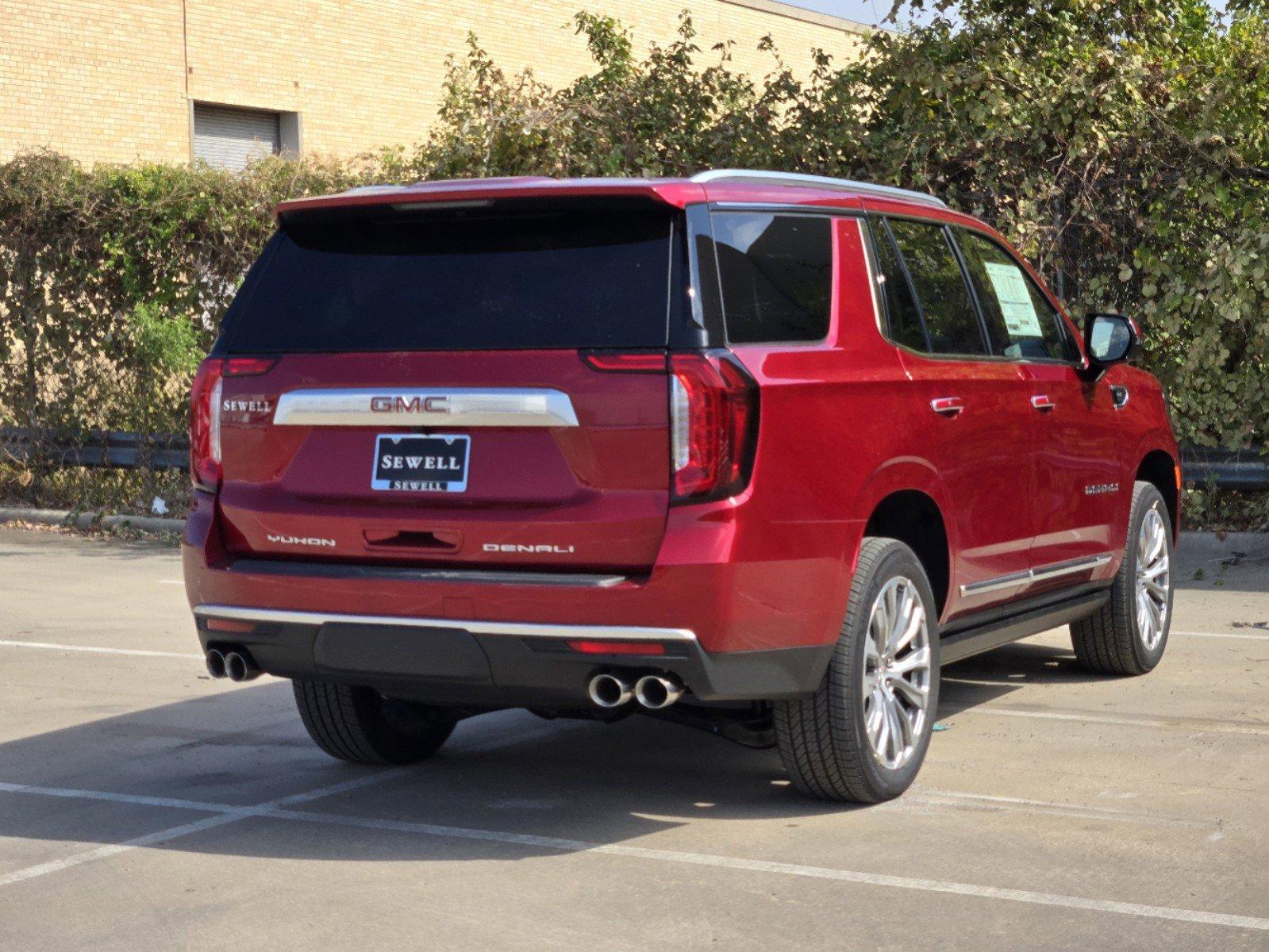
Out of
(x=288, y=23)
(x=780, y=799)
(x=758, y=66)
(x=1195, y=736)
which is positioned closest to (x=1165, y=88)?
(x=1195, y=736)

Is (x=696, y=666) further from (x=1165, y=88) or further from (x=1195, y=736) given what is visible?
(x=1165, y=88)

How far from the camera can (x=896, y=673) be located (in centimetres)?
584

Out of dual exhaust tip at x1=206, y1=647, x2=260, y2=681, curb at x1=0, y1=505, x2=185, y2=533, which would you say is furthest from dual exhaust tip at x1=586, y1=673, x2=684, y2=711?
curb at x1=0, y1=505, x2=185, y2=533

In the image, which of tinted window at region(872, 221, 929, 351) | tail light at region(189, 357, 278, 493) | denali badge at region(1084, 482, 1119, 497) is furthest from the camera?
denali badge at region(1084, 482, 1119, 497)

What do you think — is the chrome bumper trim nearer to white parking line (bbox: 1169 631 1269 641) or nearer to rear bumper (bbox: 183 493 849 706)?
rear bumper (bbox: 183 493 849 706)

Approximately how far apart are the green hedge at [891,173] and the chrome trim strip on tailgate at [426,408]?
811 cm

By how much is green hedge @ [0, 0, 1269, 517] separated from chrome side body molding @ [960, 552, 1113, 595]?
17.1ft

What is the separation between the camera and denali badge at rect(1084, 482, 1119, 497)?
24.2ft

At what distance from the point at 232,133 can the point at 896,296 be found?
68.0ft

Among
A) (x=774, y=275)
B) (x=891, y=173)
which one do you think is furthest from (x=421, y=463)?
(x=891, y=173)

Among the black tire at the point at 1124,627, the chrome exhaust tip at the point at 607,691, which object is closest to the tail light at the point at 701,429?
the chrome exhaust tip at the point at 607,691

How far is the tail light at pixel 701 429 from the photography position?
5008mm

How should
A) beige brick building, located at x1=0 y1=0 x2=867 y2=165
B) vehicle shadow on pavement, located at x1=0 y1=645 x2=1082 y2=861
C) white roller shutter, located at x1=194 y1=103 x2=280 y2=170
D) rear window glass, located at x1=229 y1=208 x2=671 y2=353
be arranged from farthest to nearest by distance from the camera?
white roller shutter, located at x1=194 y1=103 x2=280 y2=170
beige brick building, located at x1=0 y1=0 x2=867 y2=165
vehicle shadow on pavement, located at x1=0 y1=645 x2=1082 y2=861
rear window glass, located at x1=229 y1=208 x2=671 y2=353

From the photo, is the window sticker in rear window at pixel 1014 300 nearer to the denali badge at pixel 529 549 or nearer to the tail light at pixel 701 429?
the tail light at pixel 701 429
